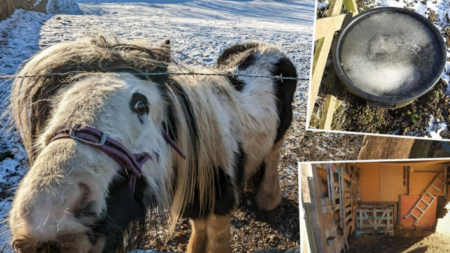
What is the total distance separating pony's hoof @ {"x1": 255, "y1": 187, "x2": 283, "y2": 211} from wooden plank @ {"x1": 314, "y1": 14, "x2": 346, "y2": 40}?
152 cm

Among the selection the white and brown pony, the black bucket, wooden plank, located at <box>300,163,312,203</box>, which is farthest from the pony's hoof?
wooden plank, located at <box>300,163,312,203</box>

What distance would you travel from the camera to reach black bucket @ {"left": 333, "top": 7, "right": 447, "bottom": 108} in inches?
94.3

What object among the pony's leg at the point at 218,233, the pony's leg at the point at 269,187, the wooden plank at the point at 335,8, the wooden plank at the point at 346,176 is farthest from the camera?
the pony's leg at the point at 269,187

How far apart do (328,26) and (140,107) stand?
6.23 ft

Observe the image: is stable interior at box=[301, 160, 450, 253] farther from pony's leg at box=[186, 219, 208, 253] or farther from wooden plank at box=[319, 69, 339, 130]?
wooden plank at box=[319, 69, 339, 130]

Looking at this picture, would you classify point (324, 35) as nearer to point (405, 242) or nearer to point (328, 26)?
point (328, 26)

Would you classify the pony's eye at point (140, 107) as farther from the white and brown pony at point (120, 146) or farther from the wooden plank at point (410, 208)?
the wooden plank at point (410, 208)

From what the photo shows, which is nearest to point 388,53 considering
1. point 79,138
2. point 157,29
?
point 79,138

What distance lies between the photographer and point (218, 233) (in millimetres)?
1996

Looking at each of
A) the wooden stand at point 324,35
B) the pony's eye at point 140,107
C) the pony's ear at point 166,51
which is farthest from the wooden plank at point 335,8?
the pony's eye at point 140,107

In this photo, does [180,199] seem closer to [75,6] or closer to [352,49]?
[352,49]

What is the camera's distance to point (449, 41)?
8.96ft

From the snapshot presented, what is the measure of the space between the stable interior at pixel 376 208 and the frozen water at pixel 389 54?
1.39 meters

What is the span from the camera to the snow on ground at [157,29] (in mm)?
3029
